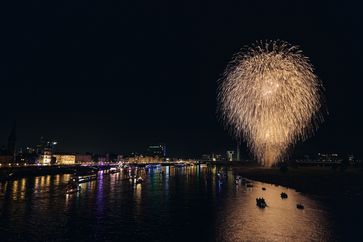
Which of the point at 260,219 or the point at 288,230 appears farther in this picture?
the point at 260,219

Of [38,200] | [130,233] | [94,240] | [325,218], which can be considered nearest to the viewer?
[94,240]

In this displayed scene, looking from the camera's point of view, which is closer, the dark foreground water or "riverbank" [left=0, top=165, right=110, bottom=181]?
the dark foreground water

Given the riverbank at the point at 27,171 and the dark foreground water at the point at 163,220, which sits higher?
the riverbank at the point at 27,171

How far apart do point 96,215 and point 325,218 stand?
33009 mm

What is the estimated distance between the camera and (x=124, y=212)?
5331 centimetres

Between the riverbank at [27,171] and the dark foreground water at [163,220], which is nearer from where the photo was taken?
the dark foreground water at [163,220]

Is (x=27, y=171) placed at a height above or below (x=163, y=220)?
above

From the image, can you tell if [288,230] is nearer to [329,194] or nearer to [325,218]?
[325,218]

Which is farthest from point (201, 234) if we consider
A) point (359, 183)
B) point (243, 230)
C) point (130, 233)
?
point (359, 183)

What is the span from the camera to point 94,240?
3603 cm

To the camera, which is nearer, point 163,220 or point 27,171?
point 163,220

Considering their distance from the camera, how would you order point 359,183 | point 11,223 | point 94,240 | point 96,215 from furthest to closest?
point 359,183 < point 96,215 < point 11,223 < point 94,240

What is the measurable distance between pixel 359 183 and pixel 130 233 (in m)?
77.7

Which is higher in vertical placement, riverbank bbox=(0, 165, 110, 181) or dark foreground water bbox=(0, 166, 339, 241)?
riverbank bbox=(0, 165, 110, 181)
